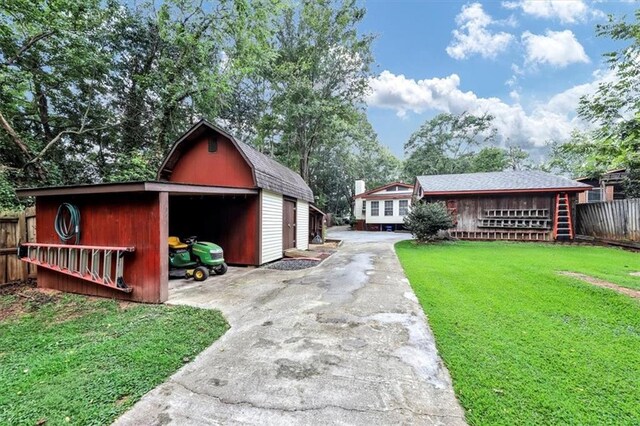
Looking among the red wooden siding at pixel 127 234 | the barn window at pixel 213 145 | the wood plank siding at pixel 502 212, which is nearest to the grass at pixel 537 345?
the red wooden siding at pixel 127 234

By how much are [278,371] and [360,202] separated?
24271 millimetres

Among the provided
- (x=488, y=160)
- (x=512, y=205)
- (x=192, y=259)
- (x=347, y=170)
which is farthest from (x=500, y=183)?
(x=347, y=170)

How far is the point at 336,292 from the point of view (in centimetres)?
510

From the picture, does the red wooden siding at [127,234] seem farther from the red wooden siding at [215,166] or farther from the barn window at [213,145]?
the barn window at [213,145]

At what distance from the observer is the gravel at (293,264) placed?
771 centimetres

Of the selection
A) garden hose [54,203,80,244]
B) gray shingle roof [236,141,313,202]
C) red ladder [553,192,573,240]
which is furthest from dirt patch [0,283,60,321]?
red ladder [553,192,573,240]

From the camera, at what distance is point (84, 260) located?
4.72 metres

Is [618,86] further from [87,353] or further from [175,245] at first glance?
[87,353]

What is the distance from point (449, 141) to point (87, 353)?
3220 centimetres

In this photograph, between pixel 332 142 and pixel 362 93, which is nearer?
pixel 362 93

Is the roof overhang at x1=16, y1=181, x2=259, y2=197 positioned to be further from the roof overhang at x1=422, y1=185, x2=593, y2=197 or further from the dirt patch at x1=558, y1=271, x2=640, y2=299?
the roof overhang at x1=422, y1=185, x2=593, y2=197

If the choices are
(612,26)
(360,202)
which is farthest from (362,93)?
(612,26)

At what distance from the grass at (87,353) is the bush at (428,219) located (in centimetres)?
Result: 999

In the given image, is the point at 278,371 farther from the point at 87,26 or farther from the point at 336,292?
the point at 87,26
